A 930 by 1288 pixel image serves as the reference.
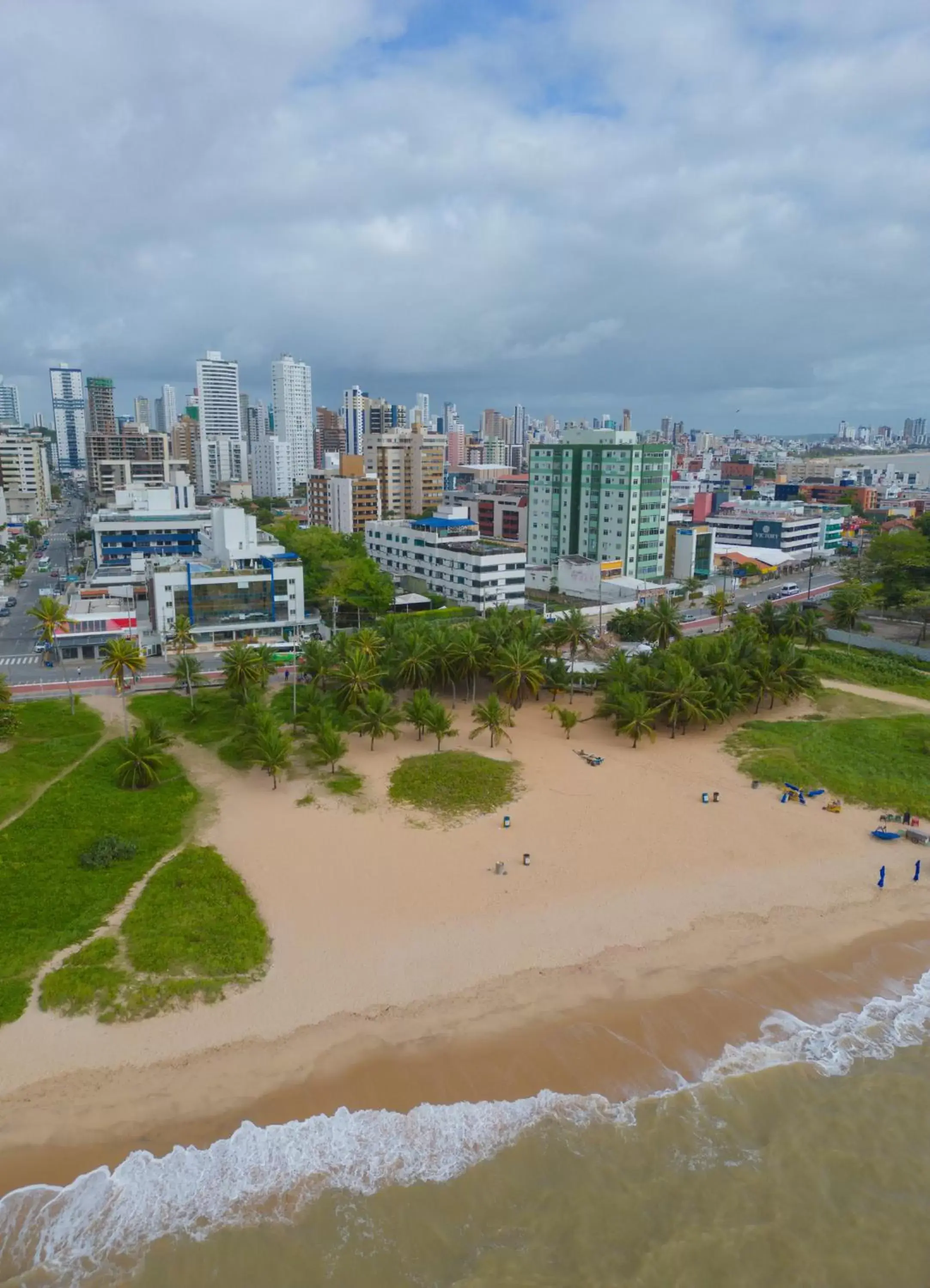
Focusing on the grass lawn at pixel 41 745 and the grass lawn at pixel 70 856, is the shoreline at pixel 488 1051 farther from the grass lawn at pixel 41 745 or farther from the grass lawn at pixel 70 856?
the grass lawn at pixel 41 745

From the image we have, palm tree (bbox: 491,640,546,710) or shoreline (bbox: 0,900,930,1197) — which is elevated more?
palm tree (bbox: 491,640,546,710)

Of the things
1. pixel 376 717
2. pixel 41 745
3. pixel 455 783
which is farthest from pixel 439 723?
pixel 41 745

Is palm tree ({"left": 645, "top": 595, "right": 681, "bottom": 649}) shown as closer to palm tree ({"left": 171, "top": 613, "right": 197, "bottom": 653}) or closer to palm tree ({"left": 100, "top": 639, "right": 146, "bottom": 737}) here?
palm tree ({"left": 171, "top": 613, "right": 197, "bottom": 653})

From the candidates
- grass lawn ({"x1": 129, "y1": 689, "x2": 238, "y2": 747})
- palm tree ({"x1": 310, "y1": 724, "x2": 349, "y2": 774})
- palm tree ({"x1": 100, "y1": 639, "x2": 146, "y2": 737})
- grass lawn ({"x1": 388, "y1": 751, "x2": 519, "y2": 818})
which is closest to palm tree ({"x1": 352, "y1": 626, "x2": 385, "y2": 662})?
grass lawn ({"x1": 129, "y1": 689, "x2": 238, "y2": 747})

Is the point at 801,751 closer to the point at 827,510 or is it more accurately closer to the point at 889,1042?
the point at 889,1042

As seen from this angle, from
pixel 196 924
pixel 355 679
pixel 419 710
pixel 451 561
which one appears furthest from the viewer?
pixel 451 561

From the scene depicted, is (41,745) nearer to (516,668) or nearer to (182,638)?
(182,638)
